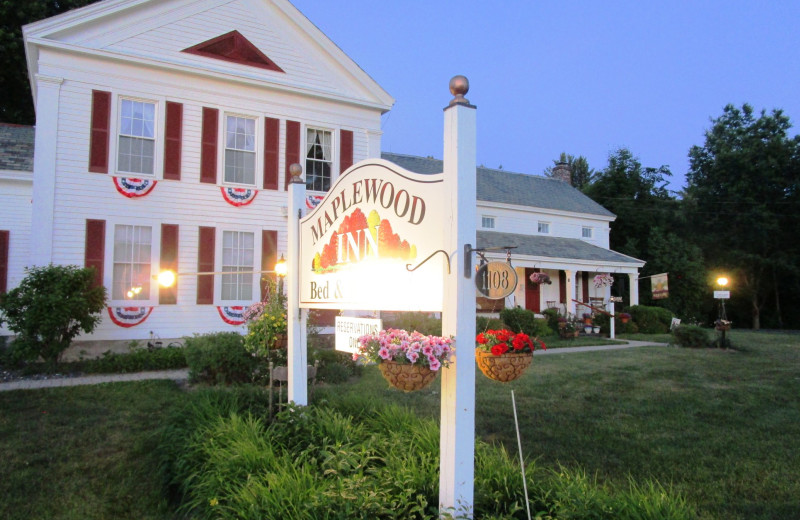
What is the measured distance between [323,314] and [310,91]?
538 centimetres

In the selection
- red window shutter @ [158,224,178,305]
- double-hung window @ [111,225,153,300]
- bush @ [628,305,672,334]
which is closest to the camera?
double-hung window @ [111,225,153,300]

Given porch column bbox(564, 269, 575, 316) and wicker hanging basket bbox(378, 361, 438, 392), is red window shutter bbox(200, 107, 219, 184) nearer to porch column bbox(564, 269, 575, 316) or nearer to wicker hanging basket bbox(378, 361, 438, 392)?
wicker hanging basket bbox(378, 361, 438, 392)

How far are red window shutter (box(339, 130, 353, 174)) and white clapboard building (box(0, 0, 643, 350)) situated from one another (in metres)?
0.04

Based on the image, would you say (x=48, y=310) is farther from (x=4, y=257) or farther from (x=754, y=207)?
(x=754, y=207)

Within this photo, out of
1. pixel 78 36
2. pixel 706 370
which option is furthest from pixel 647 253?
pixel 78 36

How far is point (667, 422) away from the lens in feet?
22.1

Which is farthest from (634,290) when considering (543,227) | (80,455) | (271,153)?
(80,455)

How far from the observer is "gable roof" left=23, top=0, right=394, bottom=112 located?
38.2 ft

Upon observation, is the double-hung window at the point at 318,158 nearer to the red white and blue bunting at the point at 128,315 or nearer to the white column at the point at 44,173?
the red white and blue bunting at the point at 128,315

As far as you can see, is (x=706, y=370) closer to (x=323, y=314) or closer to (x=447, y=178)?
(x=323, y=314)

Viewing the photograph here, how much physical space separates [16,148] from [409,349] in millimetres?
14600

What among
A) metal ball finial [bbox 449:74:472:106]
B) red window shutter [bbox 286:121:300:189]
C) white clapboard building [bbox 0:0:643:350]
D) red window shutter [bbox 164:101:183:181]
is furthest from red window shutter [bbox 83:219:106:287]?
metal ball finial [bbox 449:74:472:106]

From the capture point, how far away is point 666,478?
15.7ft

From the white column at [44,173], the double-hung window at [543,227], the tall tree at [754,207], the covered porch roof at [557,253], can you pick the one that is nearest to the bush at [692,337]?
the covered porch roof at [557,253]
